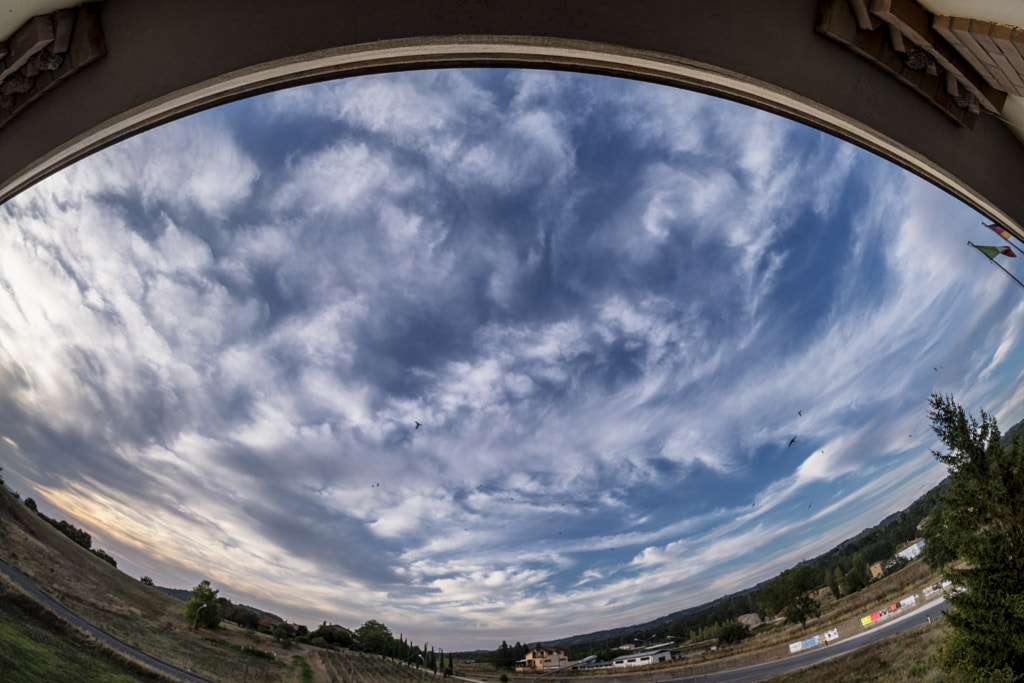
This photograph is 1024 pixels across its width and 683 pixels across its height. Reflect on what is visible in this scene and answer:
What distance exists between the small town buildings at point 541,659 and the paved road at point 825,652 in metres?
22.3

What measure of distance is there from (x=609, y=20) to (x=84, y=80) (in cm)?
404

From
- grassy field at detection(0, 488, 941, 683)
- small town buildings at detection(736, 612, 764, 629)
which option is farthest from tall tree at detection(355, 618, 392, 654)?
small town buildings at detection(736, 612, 764, 629)

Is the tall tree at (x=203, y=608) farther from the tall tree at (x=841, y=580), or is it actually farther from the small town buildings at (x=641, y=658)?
the tall tree at (x=841, y=580)

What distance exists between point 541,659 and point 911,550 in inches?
1873

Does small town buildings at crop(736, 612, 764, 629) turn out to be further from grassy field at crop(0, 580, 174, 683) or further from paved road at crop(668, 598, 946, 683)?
Answer: grassy field at crop(0, 580, 174, 683)

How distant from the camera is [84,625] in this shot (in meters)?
33.5

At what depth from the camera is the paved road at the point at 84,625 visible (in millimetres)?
32250

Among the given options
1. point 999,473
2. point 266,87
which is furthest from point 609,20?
point 999,473

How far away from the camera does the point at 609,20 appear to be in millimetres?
3051

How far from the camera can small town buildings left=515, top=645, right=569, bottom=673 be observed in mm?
61156

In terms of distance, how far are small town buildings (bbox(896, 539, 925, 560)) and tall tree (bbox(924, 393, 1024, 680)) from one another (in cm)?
4540

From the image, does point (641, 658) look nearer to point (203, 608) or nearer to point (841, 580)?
point (841, 580)

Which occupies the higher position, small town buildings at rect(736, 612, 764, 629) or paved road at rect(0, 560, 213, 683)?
paved road at rect(0, 560, 213, 683)

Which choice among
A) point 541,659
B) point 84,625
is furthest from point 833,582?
point 84,625
